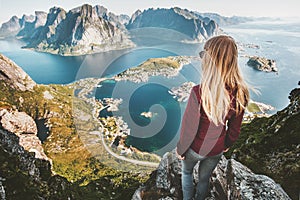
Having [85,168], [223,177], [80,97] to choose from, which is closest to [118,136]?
[85,168]

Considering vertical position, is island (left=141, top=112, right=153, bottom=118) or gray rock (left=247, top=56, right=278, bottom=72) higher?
gray rock (left=247, top=56, right=278, bottom=72)

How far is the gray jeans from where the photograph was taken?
418 cm

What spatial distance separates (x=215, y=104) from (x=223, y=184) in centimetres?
338

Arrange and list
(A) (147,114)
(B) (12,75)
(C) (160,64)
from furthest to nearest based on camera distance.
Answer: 1. (C) (160,64)
2. (A) (147,114)
3. (B) (12,75)

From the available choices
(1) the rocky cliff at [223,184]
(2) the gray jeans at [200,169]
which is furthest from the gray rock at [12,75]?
(2) the gray jeans at [200,169]

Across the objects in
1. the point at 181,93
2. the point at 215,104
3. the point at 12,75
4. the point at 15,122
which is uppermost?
the point at 215,104

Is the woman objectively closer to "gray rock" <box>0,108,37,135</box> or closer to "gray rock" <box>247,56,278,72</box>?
"gray rock" <box>0,108,37,135</box>

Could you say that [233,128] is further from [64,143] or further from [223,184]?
[64,143]

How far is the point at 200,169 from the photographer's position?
4.62 meters

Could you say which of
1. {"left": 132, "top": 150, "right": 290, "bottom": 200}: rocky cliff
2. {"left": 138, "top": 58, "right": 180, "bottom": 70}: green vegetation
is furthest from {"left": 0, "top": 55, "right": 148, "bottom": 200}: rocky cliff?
{"left": 138, "top": 58, "right": 180, "bottom": 70}: green vegetation

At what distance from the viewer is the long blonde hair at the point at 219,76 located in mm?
3297

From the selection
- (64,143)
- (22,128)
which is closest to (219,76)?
(22,128)

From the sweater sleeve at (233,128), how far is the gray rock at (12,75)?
73.4m

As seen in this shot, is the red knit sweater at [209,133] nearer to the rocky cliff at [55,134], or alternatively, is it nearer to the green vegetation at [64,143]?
the rocky cliff at [55,134]
